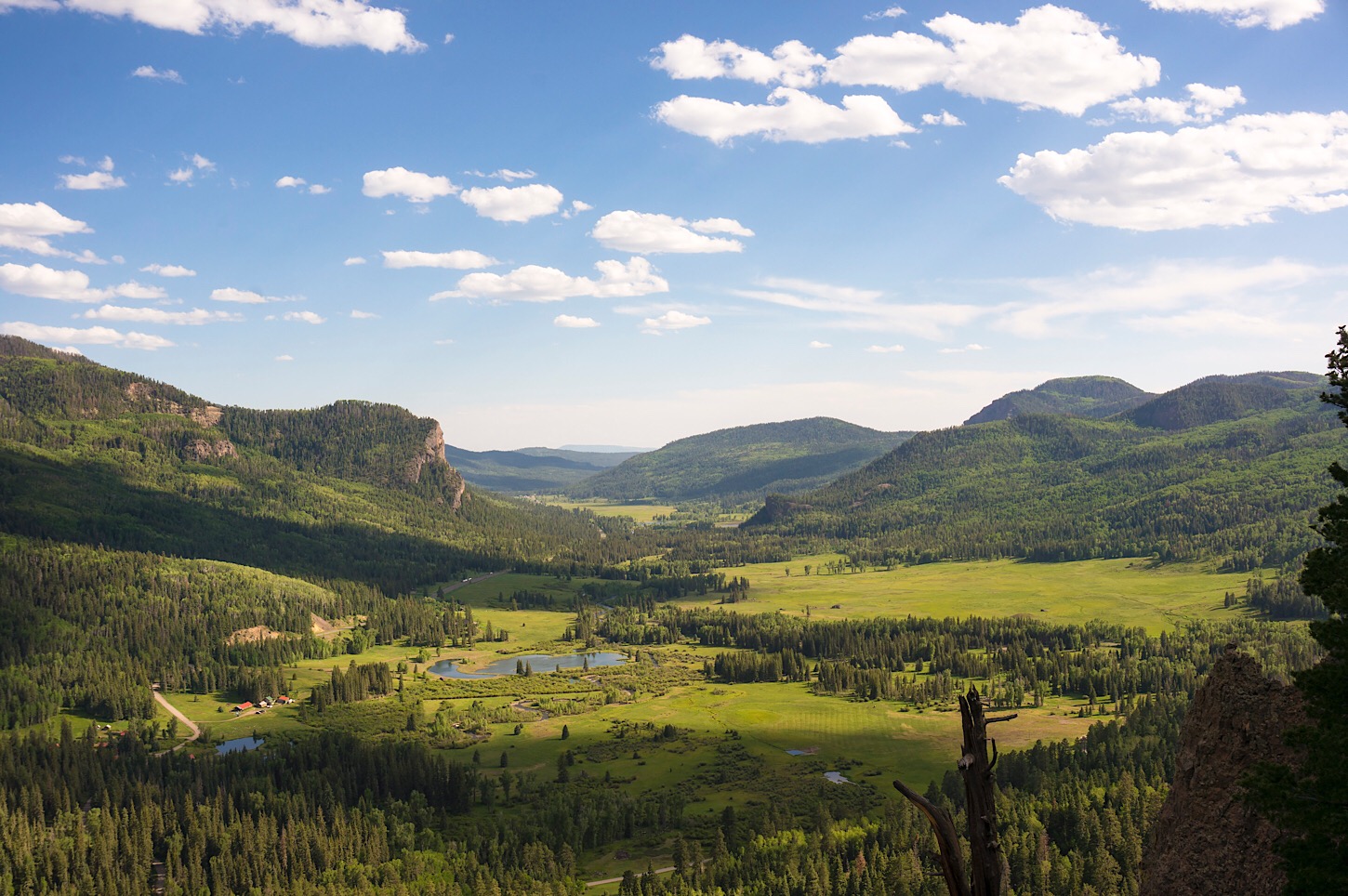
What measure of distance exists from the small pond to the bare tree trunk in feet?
617

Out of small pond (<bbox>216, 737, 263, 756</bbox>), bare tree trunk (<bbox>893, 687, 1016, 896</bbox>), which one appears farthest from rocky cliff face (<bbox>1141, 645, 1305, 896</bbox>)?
small pond (<bbox>216, 737, 263, 756</bbox>)

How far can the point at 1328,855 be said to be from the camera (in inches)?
1059

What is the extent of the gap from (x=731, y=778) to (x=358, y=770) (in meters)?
64.4

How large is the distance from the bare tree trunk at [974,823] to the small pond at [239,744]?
617ft

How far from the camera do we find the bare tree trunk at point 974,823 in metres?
15.0

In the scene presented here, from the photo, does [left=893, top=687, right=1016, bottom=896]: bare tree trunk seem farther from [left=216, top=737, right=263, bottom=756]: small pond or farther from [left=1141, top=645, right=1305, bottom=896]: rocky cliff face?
[left=216, top=737, right=263, bottom=756]: small pond

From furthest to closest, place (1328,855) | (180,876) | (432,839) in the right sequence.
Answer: (432,839) → (180,876) → (1328,855)

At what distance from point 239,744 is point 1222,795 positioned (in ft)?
632

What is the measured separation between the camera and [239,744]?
18575cm

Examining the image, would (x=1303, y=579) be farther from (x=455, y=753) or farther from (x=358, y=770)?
(x=455, y=753)

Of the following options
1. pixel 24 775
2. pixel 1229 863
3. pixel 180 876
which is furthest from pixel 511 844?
pixel 1229 863

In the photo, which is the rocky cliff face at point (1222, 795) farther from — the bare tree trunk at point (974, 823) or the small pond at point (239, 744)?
the small pond at point (239, 744)

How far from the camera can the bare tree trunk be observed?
49.3ft

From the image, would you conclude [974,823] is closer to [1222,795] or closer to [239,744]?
[1222,795]
